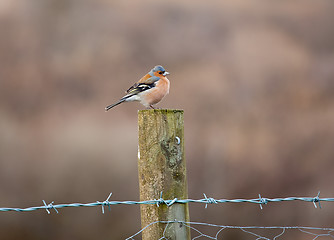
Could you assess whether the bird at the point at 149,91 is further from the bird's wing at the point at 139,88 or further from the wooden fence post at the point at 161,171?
the wooden fence post at the point at 161,171

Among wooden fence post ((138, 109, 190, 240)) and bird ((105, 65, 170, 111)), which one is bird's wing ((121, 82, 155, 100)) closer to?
bird ((105, 65, 170, 111))

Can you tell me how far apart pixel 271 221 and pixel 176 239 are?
1054 cm

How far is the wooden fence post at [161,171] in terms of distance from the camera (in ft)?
7.96

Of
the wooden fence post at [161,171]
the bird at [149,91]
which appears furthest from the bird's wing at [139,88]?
the wooden fence post at [161,171]

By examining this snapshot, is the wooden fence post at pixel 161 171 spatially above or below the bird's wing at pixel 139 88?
below

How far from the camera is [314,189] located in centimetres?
1273

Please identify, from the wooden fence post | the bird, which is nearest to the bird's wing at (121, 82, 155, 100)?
the bird

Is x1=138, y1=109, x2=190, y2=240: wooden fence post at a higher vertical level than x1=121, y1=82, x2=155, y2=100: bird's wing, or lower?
lower

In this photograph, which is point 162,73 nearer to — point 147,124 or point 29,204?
point 147,124

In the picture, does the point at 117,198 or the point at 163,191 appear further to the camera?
the point at 117,198

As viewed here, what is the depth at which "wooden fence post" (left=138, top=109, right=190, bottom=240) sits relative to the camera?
2.43 m

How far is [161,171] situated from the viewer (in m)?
2.44

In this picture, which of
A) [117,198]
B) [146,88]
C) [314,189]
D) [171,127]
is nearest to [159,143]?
[171,127]

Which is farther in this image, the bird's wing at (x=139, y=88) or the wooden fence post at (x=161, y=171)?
the bird's wing at (x=139, y=88)
